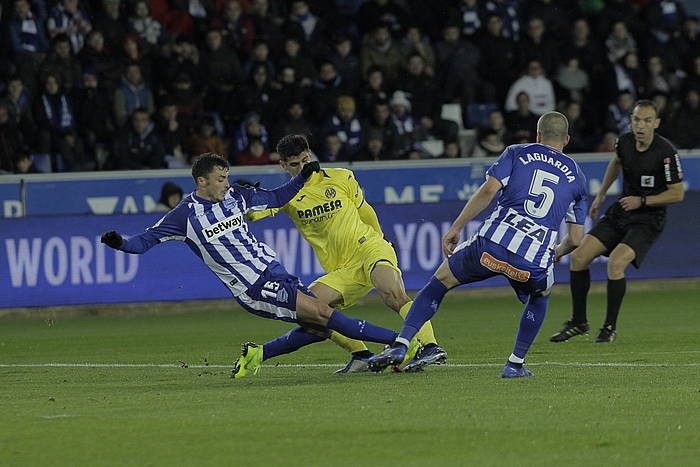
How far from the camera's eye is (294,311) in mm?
9570

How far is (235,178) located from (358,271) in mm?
6940

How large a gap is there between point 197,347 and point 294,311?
3409mm

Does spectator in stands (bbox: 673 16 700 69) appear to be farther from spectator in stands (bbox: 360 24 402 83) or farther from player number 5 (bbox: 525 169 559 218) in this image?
player number 5 (bbox: 525 169 559 218)

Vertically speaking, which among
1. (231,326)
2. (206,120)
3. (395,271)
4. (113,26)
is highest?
(113,26)

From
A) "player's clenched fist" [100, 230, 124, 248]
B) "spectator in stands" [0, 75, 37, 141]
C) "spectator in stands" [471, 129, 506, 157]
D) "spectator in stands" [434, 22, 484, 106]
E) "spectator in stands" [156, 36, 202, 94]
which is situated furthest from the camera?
"spectator in stands" [434, 22, 484, 106]

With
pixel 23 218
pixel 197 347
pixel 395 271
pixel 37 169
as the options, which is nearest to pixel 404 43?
pixel 37 169

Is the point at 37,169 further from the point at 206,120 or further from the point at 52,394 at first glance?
the point at 52,394

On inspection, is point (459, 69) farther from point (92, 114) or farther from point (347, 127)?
point (92, 114)

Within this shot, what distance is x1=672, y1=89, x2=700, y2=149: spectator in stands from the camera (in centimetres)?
2123

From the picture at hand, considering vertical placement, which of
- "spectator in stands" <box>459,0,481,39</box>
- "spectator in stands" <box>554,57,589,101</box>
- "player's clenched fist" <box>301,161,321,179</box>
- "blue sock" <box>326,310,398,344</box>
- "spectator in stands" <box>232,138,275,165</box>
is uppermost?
"spectator in stands" <box>459,0,481,39</box>

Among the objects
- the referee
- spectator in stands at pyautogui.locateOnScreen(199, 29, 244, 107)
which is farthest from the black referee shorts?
spectator in stands at pyautogui.locateOnScreen(199, 29, 244, 107)

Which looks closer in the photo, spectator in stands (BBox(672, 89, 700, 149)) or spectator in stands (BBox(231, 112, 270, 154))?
spectator in stands (BBox(231, 112, 270, 154))

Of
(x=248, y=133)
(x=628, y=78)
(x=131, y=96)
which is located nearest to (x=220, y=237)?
(x=248, y=133)

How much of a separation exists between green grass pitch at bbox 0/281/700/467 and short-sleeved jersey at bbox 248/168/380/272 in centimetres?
89
